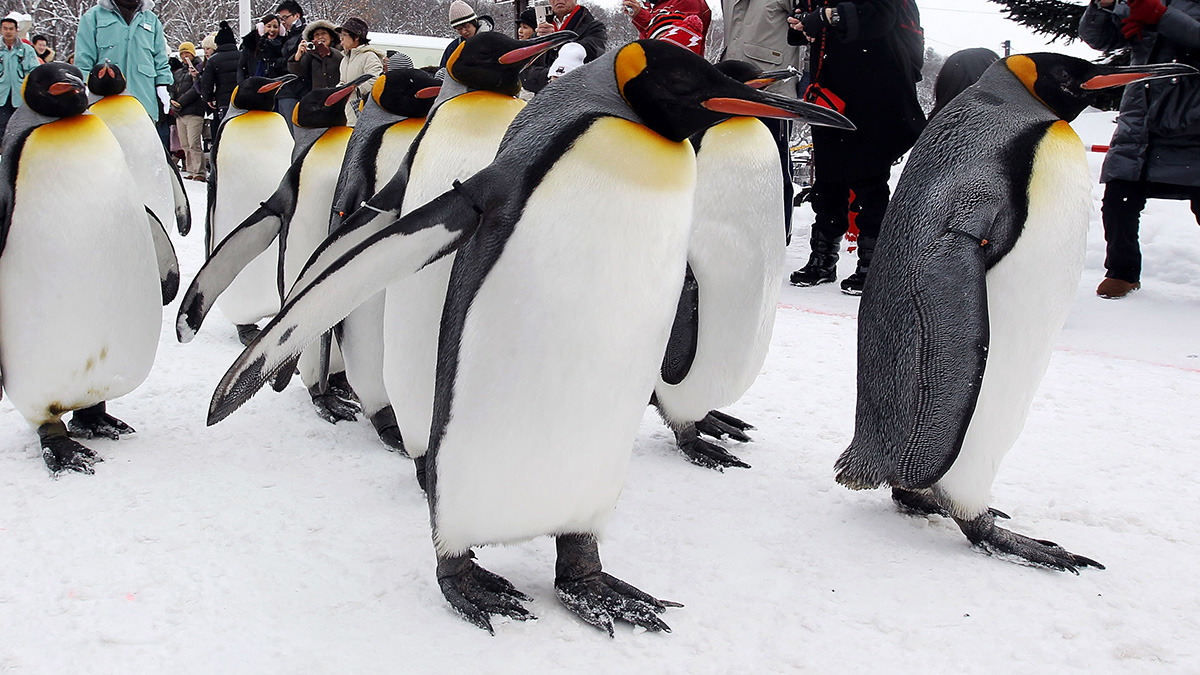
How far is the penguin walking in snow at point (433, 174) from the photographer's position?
204cm

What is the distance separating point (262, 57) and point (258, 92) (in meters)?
4.87

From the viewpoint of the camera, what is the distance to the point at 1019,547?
199 centimetres

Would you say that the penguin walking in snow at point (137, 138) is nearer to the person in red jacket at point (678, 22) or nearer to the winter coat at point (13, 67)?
the person in red jacket at point (678, 22)

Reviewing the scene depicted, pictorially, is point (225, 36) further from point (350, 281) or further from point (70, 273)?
point (350, 281)

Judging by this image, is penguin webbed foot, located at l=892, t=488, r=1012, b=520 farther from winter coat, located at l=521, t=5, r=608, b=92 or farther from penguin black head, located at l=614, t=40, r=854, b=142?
winter coat, located at l=521, t=5, r=608, b=92

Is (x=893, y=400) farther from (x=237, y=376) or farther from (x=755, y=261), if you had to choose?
(x=237, y=376)

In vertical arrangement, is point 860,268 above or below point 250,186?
below

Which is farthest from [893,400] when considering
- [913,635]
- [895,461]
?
[913,635]

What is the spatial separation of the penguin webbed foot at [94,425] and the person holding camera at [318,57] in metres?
→ 5.29

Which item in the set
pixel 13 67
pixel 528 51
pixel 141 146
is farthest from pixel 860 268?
pixel 13 67

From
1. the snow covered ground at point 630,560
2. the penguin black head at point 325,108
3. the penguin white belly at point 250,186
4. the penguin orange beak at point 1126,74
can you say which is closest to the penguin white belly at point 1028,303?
the penguin orange beak at point 1126,74

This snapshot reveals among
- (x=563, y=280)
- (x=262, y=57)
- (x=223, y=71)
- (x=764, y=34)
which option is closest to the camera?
(x=563, y=280)

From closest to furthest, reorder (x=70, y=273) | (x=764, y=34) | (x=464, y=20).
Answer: (x=70, y=273) → (x=764, y=34) → (x=464, y=20)

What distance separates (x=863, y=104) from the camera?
15.5 feet
